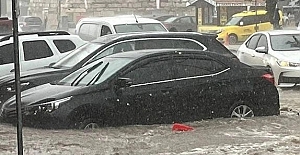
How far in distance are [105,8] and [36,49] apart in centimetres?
4083

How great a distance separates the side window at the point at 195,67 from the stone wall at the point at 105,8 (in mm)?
43159

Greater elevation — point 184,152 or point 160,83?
point 160,83

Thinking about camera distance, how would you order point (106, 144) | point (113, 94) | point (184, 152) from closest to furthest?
point (184, 152) → point (106, 144) → point (113, 94)

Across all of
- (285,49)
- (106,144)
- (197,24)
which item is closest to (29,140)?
(106,144)

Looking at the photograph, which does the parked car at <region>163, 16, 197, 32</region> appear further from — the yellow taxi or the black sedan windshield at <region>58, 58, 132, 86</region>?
the black sedan windshield at <region>58, 58, 132, 86</region>

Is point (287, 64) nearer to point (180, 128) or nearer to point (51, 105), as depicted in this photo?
point (180, 128)

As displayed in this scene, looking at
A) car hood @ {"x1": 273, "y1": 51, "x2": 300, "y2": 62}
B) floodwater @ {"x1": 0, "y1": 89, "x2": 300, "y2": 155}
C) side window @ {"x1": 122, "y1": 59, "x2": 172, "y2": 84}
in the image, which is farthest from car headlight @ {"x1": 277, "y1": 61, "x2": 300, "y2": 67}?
side window @ {"x1": 122, "y1": 59, "x2": 172, "y2": 84}

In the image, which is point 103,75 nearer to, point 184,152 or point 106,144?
point 106,144

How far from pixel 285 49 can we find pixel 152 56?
313 inches

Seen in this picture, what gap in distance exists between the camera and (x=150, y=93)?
427 inches

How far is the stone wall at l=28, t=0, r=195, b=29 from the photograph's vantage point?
56.0m

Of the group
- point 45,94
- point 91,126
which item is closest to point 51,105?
point 45,94

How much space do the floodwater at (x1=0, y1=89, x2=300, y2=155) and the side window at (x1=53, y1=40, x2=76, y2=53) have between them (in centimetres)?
494

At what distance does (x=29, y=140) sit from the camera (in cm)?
987
